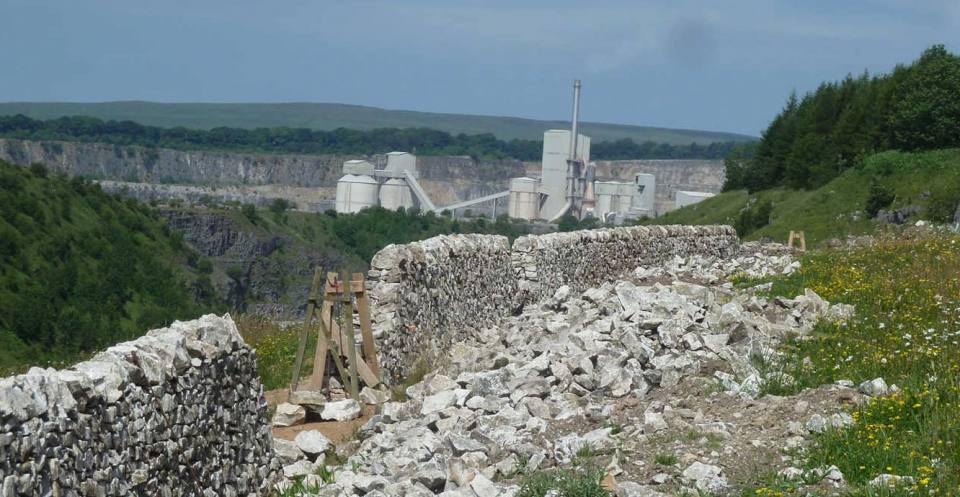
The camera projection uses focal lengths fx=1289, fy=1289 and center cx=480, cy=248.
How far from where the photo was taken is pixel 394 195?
155m

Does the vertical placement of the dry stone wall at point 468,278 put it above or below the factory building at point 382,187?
above

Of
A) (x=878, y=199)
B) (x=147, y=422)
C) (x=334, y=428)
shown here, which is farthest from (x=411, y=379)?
(x=878, y=199)

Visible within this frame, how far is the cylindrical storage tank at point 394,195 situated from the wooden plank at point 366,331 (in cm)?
13993

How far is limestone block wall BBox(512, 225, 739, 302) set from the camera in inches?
825

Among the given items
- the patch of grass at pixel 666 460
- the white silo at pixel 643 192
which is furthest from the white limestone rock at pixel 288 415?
the white silo at pixel 643 192

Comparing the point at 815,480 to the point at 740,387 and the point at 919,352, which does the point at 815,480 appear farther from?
the point at 919,352

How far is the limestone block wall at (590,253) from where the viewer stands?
825 inches

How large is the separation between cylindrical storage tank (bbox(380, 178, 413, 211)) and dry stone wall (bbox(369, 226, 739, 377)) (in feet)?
419

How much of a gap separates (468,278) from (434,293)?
5.64 feet

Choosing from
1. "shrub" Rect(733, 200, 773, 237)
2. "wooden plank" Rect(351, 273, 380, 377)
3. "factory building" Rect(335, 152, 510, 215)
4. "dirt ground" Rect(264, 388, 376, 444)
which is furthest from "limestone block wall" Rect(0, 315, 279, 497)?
"factory building" Rect(335, 152, 510, 215)

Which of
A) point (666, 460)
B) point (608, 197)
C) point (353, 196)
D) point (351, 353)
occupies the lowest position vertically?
point (353, 196)

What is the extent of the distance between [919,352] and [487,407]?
389cm

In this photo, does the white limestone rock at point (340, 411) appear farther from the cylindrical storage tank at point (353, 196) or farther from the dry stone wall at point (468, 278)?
the cylindrical storage tank at point (353, 196)

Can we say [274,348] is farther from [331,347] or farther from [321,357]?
[331,347]
